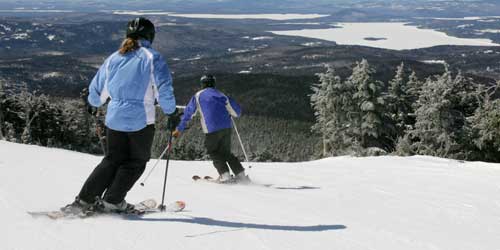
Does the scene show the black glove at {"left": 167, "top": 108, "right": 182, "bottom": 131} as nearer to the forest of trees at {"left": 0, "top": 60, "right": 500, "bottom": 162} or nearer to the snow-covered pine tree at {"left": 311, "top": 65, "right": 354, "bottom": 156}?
the forest of trees at {"left": 0, "top": 60, "right": 500, "bottom": 162}

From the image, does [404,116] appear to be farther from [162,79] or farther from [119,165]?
[162,79]

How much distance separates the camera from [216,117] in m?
9.37

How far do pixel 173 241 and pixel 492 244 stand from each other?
122 inches

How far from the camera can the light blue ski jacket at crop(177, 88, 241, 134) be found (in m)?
9.23

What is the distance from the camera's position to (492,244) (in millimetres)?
5758

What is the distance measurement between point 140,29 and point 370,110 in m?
34.8

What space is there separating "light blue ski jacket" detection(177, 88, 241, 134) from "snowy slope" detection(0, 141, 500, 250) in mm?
967

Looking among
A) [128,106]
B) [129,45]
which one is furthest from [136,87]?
[129,45]

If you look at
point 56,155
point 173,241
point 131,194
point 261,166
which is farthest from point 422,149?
point 173,241

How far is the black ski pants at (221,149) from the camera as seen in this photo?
9484 millimetres

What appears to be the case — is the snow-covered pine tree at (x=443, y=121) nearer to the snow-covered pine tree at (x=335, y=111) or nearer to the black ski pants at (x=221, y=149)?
the snow-covered pine tree at (x=335, y=111)

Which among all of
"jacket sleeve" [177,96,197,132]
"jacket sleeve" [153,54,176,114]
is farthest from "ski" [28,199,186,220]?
"jacket sleeve" [177,96,197,132]

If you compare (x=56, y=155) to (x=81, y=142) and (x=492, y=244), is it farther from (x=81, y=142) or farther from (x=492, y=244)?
(x=81, y=142)

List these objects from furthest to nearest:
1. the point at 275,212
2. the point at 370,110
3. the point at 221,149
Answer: the point at 370,110, the point at 221,149, the point at 275,212
